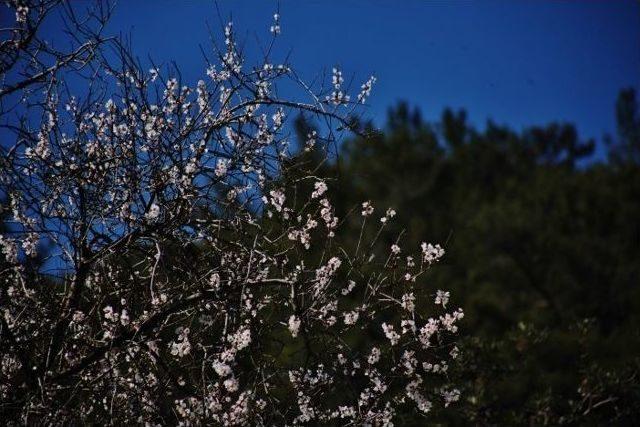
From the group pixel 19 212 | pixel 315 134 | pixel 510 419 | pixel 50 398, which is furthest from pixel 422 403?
pixel 510 419

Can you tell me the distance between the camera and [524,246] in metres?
14.6

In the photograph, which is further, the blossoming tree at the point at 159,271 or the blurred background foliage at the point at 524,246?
the blurred background foliage at the point at 524,246

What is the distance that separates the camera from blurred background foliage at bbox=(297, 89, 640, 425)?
8.14 meters

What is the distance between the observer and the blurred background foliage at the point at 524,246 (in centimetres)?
814

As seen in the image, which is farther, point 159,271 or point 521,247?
point 521,247

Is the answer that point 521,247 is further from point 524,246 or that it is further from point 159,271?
point 159,271

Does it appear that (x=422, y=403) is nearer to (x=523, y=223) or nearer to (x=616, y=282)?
(x=616, y=282)

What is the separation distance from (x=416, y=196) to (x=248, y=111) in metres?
14.6

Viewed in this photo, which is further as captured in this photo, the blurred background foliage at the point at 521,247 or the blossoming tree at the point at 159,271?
the blurred background foliage at the point at 521,247

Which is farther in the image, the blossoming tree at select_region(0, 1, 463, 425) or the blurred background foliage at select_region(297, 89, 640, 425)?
the blurred background foliage at select_region(297, 89, 640, 425)

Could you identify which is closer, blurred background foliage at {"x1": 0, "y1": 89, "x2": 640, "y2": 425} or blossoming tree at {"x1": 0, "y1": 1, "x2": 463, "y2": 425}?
blossoming tree at {"x1": 0, "y1": 1, "x2": 463, "y2": 425}

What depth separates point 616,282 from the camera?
13172mm

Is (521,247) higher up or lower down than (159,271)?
higher up

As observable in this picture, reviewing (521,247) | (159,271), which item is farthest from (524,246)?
(159,271)
